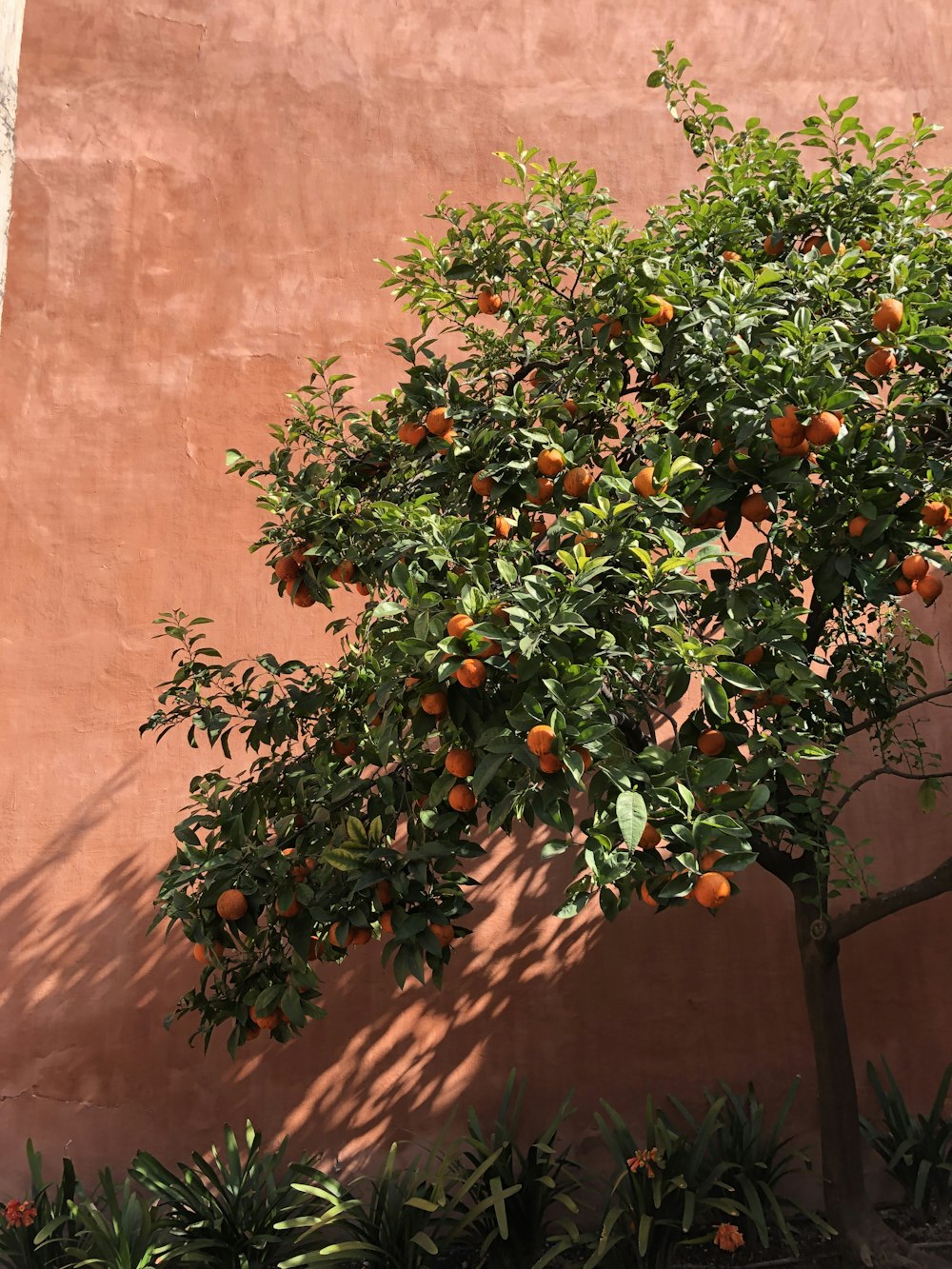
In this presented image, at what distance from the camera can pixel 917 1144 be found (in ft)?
12.6

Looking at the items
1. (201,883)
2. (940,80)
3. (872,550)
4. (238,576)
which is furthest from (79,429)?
(940,80)

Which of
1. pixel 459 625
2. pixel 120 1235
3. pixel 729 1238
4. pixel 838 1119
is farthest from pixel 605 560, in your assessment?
pixel 120 1235

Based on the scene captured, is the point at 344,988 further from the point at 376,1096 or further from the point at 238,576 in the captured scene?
the point at 238,576

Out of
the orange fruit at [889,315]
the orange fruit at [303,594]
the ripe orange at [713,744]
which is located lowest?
the ripe orange at [713,744]

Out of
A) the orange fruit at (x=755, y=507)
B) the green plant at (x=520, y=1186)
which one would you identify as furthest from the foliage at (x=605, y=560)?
the green plant at (x=520, y=1186)

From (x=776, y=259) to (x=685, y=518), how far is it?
39.4 inches

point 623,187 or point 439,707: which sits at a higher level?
point 623,187

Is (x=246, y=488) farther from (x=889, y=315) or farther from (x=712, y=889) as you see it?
(x=712, y=889)

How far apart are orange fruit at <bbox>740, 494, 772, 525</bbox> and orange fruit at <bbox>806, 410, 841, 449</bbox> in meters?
0.24

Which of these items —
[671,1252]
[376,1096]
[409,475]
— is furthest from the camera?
[376,1096]

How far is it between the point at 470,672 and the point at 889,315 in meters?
1.44

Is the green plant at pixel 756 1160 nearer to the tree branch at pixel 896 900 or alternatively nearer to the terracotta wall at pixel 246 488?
the terracotta wall at pixel 246 488

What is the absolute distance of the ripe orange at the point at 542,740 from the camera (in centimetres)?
205

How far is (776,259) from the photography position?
3.29 metres
